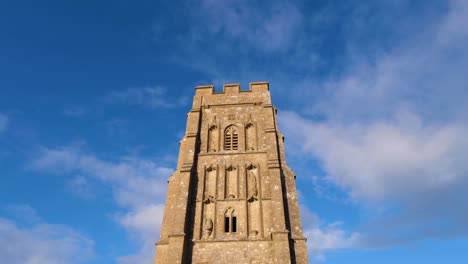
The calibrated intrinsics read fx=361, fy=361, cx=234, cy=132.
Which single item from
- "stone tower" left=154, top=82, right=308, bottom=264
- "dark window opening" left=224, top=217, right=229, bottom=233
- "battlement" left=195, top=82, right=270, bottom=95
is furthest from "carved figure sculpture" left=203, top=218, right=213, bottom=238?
"battlement" left=195, top=82, right=270, bottom=95

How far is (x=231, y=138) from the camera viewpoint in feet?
89.7

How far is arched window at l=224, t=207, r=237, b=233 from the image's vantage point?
2195 centimetres

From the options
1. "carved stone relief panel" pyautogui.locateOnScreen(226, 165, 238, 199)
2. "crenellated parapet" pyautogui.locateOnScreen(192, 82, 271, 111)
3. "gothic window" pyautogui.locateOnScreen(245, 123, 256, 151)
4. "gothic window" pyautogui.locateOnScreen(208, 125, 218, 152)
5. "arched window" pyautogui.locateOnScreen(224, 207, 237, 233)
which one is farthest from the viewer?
"crenellated parapet" pyautogui.locateOnScreen(192, 82, 271, 111)

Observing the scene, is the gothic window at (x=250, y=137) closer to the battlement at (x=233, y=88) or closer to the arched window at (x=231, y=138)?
the arched window at (x=231, y=138)

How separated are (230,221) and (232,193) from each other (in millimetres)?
2159

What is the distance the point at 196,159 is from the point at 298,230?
8.63 metres

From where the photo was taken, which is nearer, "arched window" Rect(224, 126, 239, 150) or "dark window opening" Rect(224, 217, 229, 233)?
"dark window opening" Rect(224, 217, 229, 233)

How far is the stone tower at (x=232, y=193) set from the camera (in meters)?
20.4

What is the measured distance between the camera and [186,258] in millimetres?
20297

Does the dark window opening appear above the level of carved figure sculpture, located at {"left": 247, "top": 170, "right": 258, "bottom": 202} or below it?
below

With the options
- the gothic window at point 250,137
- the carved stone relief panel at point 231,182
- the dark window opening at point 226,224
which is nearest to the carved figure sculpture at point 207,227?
the dark window opening at point 226,224

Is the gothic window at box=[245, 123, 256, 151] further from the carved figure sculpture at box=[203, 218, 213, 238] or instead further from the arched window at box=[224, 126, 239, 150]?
the carved figure sculpture at box=[203, 218, 213, 238]

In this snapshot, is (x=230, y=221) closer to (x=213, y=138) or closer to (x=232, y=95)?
(x=213, y=138)

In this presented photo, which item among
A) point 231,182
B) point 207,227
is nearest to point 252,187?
point 231,182
